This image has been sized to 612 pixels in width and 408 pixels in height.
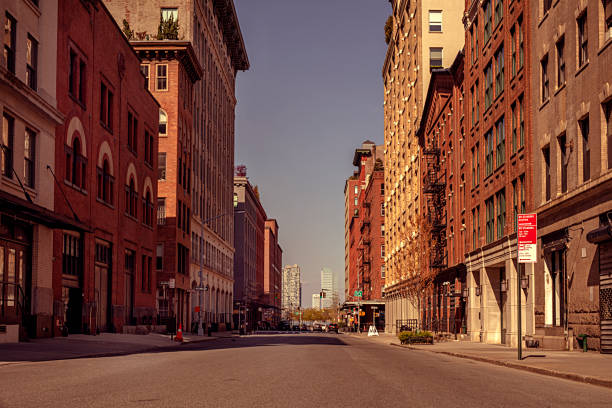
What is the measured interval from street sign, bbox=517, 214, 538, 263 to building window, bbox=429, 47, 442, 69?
1925 inches

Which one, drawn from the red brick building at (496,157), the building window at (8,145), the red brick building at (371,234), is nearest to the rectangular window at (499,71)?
the red brick building at (496,157)

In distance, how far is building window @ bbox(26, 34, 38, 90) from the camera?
32.1m

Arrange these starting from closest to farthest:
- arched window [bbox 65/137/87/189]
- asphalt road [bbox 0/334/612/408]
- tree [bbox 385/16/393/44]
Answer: asphalt road [bbox 0/334/612/408] → arched window [bbox 65/137/87/189] → tree [bbox 385/16/393/44]

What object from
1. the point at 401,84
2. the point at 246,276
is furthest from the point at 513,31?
the point at 246,276

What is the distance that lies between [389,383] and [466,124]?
3629cm

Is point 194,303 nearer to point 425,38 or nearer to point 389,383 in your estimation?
point 425,38

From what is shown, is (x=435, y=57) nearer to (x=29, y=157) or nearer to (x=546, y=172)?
(x=546, y=172)

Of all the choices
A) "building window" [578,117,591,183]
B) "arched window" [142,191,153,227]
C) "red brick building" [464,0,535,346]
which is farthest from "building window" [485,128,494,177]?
"arched window" [142,191,153,227]

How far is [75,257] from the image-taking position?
3897 centimetres

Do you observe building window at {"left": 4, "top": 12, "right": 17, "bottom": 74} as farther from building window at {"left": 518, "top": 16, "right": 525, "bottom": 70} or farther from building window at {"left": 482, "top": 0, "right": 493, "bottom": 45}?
building window at {"left": 482, "top": 0, "right": 493, "bottom": 45}

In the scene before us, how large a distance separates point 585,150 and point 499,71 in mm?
13747

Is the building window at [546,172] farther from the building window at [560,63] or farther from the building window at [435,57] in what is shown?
the building window at [435,57]

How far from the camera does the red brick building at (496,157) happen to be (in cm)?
3622

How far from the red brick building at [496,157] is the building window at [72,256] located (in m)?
20.8
